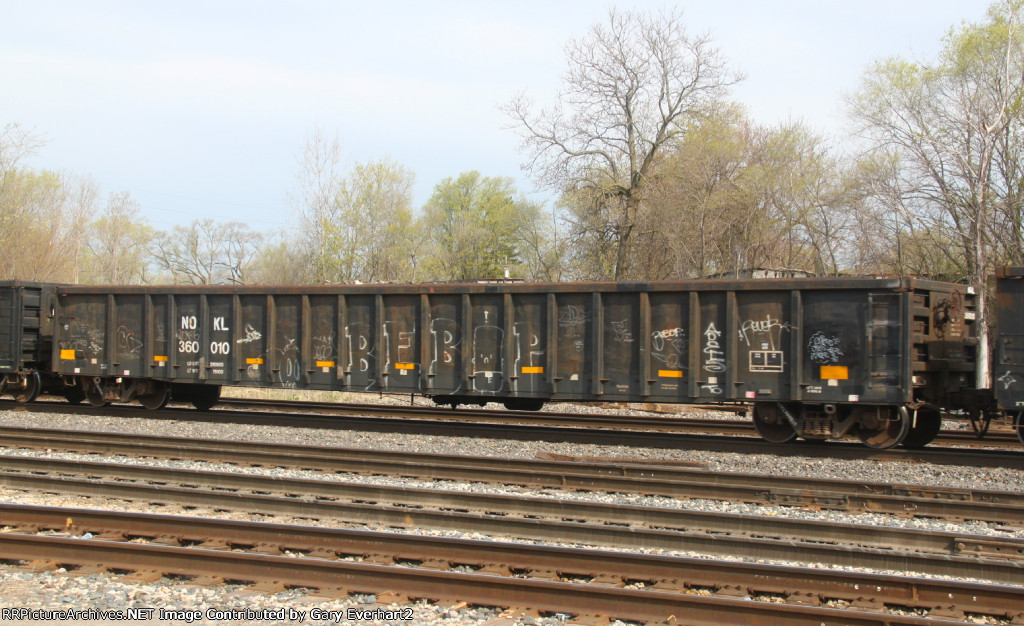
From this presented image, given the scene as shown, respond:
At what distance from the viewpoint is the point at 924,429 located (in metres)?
13.2

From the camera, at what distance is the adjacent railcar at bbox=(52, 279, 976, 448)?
12.4 meters

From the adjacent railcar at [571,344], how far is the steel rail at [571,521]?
5175 mm

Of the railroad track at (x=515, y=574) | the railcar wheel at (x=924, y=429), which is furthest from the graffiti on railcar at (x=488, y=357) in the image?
the railroad track at (x=515, y=574)

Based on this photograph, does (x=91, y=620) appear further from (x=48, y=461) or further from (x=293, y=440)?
(x=293, y=440)

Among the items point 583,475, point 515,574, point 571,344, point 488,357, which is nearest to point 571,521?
point 515,574

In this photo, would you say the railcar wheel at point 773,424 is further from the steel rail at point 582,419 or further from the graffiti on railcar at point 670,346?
the graffiti on railcar at point 670,346

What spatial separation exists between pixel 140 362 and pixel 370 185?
1186 inches

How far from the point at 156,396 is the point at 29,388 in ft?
10.7

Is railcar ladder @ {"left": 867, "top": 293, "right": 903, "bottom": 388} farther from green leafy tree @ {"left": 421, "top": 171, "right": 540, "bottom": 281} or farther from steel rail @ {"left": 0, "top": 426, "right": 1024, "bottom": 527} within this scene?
green leafy tree @ {"left": 421, "top": 171, "right": 540, "bottom": 281}

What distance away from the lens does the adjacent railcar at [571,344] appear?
40.8 feet

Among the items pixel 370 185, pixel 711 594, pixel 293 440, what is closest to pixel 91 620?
pixel 711 594

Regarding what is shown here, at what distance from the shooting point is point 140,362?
17062mm

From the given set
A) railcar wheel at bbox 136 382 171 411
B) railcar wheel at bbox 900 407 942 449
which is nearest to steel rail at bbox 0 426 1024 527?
railcar wheel at bbox 900 407 942 449

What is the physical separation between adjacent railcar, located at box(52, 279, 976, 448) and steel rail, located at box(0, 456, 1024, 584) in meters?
5.18
